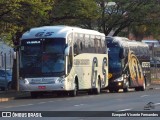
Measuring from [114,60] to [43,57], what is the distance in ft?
32.6

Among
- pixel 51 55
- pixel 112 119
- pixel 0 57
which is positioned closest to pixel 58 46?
pixel 51 55

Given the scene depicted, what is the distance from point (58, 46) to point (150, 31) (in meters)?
20.4

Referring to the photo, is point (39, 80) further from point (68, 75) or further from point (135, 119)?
point (135, 119)

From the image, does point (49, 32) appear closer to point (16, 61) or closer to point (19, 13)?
point (19, 13)

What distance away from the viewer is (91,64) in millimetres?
38344

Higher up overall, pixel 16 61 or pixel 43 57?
pixel 43 57

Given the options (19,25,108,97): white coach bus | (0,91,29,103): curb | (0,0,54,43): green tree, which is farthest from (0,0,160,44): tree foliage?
(0,91,29,103): curb

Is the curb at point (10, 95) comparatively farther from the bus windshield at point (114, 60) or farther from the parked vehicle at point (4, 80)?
the bus windshield at point (114, 60)

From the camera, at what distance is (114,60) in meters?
43.2

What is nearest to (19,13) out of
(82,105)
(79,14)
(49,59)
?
(49,59)

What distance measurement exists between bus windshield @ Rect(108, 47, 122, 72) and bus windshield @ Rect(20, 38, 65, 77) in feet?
30.9

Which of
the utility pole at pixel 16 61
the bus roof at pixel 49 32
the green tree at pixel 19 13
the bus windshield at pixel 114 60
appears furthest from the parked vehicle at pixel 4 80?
the bus roof at pixel 49 32

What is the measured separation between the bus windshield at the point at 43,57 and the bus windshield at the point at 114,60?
30.9 feet

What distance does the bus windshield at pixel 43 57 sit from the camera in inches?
1342
